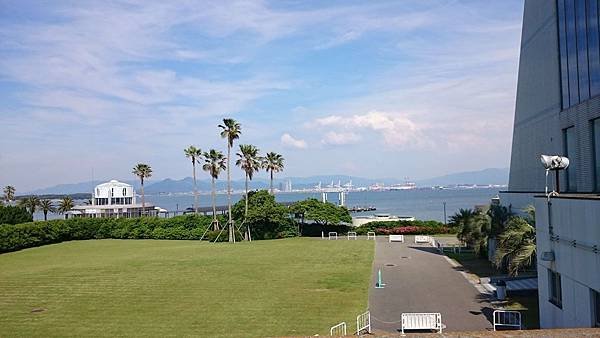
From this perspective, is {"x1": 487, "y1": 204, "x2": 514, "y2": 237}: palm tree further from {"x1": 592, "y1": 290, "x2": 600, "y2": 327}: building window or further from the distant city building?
{"x1": 592, "y1": 290, "x2": 600, "y2": 327}: building window

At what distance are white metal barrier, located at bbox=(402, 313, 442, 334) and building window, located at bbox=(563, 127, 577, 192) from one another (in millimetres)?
7570

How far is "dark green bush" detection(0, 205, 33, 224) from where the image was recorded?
5112cm

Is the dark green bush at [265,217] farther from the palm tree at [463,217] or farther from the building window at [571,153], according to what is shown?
the building window at [571,153]

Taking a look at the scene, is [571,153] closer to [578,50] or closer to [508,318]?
[578,50]

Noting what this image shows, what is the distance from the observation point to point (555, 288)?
14.0 metres

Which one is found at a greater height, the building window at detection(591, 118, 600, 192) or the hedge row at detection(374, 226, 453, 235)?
the building window at detection(591, 118, 600, 192)

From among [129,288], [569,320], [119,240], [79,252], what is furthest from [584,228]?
[119,240]

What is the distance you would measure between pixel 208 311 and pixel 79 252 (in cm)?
2875

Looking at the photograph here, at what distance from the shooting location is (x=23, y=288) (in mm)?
25266

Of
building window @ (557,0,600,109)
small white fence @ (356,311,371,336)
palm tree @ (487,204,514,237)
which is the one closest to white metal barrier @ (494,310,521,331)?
small white fence @ (356,311,371,336)

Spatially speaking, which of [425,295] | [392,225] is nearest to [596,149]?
[425,295]

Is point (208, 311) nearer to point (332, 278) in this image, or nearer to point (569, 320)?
point (332, 278)

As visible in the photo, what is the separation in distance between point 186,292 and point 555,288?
1577 cm

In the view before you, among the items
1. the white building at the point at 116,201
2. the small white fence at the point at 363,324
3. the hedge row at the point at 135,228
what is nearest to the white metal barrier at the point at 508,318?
the small white fence at the point at 363,324
